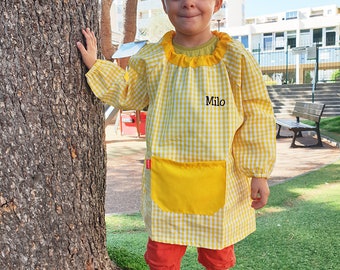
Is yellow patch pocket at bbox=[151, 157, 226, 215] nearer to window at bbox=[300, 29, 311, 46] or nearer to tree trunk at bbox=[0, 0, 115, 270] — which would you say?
tree trunk at bbox=[0, 0, 115, 270]

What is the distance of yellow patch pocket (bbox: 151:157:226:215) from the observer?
1.74 meters

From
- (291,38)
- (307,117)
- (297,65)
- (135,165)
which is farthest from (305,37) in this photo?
(135,165)

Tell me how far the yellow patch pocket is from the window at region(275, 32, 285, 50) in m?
33.9

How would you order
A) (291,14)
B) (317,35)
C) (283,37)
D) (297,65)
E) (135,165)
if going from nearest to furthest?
(135,165)
(297,65)
(317,35)
(283,37)
(291,14)

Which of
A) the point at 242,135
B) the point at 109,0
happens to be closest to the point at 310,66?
Result: the point at 109,0

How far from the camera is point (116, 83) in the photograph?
1851mm

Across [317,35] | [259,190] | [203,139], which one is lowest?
[259,190]

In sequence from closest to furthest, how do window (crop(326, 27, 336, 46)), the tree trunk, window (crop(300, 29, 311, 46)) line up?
the tree trunk
window (crop(326, 27, 336, 46))
window (crop(300, 29, 311, 46))

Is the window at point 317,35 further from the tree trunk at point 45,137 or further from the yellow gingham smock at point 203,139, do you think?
the tree trunk at point 45,137

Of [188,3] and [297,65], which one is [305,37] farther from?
[188,3]

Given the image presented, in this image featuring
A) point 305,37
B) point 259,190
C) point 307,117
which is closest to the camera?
point 259,190

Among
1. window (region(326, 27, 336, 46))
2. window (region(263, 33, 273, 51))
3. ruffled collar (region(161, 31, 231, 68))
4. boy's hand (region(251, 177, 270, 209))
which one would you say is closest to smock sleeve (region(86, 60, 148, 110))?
ruffled collar (region(161, 31, 231, 68))

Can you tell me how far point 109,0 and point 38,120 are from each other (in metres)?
5.38

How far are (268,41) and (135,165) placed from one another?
29.0 meters
